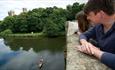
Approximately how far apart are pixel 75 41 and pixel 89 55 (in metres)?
1.26

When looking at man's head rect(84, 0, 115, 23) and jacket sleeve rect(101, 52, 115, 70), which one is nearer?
jacket sleeve rect(101, 52, 115, 70)

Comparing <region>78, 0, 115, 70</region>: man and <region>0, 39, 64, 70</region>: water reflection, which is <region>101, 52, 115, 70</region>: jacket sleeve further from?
<region>0, 39, 64, 70</region>: water reflection

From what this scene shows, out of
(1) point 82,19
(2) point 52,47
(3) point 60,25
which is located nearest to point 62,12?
(3) point 60,25

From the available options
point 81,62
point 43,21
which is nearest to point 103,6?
point 81,62

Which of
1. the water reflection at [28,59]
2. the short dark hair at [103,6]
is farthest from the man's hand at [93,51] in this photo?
the water reflection at [28,59]

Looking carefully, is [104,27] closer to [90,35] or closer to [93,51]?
[93,51]

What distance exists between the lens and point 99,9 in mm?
2912

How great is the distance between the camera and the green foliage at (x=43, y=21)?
5375 centimetres

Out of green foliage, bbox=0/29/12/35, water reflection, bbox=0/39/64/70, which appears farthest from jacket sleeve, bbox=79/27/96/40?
green foliage, bbox=0/29/12/35

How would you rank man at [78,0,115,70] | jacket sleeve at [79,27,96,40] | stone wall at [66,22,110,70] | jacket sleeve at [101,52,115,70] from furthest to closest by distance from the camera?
jacket sleeve at [79,27,96,40] → stone wall at [66,22,110,70] → man at [78,0,115,70] → jacket sleeve at [101,52,115,70]

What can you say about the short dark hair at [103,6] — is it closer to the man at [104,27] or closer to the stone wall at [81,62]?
the man at [104,27]

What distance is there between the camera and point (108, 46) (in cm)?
317

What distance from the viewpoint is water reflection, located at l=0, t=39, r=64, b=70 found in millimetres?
38969

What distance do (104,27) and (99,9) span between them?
0.44 meters
